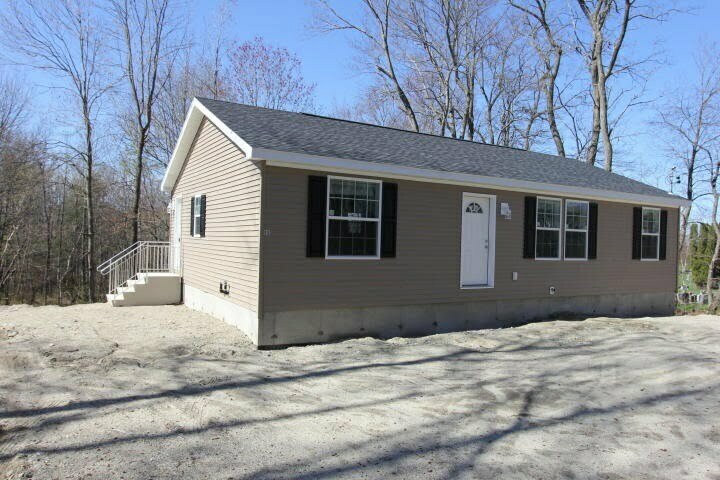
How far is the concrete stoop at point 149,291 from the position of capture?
11141 millimetres

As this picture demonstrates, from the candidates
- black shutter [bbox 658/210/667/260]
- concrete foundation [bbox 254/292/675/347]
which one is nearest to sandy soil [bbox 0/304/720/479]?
concrete foundation [bbox 254/292/675/347]

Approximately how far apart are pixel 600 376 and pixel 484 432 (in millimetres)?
2655

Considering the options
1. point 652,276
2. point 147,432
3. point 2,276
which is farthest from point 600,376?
point 2,276

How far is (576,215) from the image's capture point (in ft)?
36.7

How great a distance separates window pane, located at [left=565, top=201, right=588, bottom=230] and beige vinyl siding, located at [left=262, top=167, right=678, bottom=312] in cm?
56

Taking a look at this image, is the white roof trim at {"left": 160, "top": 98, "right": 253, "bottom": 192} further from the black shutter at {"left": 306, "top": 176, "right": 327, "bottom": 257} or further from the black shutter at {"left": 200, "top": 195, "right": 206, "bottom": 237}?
the black shutter at {"left": 200, "top": 195, "right": 206, "bottom": 237}

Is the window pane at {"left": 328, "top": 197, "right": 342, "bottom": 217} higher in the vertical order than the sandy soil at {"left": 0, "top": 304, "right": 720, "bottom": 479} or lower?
higher

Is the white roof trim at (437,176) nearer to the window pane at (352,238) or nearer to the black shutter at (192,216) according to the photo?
the window pane at (352,238)

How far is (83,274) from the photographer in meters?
21.2

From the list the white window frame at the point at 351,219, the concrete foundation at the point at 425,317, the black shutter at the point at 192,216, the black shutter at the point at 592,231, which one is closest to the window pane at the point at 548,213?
the black shutter at the point at 592,231

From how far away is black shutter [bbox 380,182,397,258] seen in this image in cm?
840

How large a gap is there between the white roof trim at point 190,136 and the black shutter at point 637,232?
32.0 feet

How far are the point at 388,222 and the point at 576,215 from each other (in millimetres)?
5164

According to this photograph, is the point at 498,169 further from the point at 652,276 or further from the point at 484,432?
the point at 484,432
